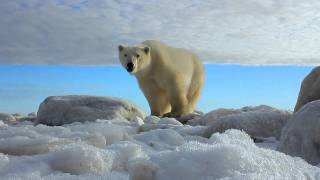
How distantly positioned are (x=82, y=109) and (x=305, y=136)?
5721 millimetres

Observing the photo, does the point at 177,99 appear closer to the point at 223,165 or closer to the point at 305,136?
the point at 305,136

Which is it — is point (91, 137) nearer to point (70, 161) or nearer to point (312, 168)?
point (70, 161)

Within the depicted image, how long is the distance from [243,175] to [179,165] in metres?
0.28

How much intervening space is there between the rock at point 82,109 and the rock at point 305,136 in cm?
509

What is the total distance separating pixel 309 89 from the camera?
545 centimetres

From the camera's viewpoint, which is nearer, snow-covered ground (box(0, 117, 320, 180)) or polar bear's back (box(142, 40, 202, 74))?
snow-covered ground (box(0, 117, 320, 180))

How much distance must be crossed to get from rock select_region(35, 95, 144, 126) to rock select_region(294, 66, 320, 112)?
368cm

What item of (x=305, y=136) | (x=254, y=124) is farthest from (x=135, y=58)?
(x=305, y=136)

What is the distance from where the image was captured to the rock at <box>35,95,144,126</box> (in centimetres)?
835

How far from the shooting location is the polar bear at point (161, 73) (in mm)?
10125

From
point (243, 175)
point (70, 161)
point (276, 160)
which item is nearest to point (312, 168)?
point (276, 160)

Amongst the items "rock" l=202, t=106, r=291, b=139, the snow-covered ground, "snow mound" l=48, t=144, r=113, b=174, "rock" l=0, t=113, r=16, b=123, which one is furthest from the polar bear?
"snow mound" l=48, t=144, r=113, b=174

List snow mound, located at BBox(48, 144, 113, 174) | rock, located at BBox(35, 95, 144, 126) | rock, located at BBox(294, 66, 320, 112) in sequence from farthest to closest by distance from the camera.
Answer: rock, located at BBox(35, 95, 144, 126)
rock, located at BBox(294, 66, 320, 112)
snow mound, located at BBox(48, 144, 113, 174)

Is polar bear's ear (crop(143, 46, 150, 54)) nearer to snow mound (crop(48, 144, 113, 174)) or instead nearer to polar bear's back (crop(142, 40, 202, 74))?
polar bear's back (crop(142, 40, 202, 74))
